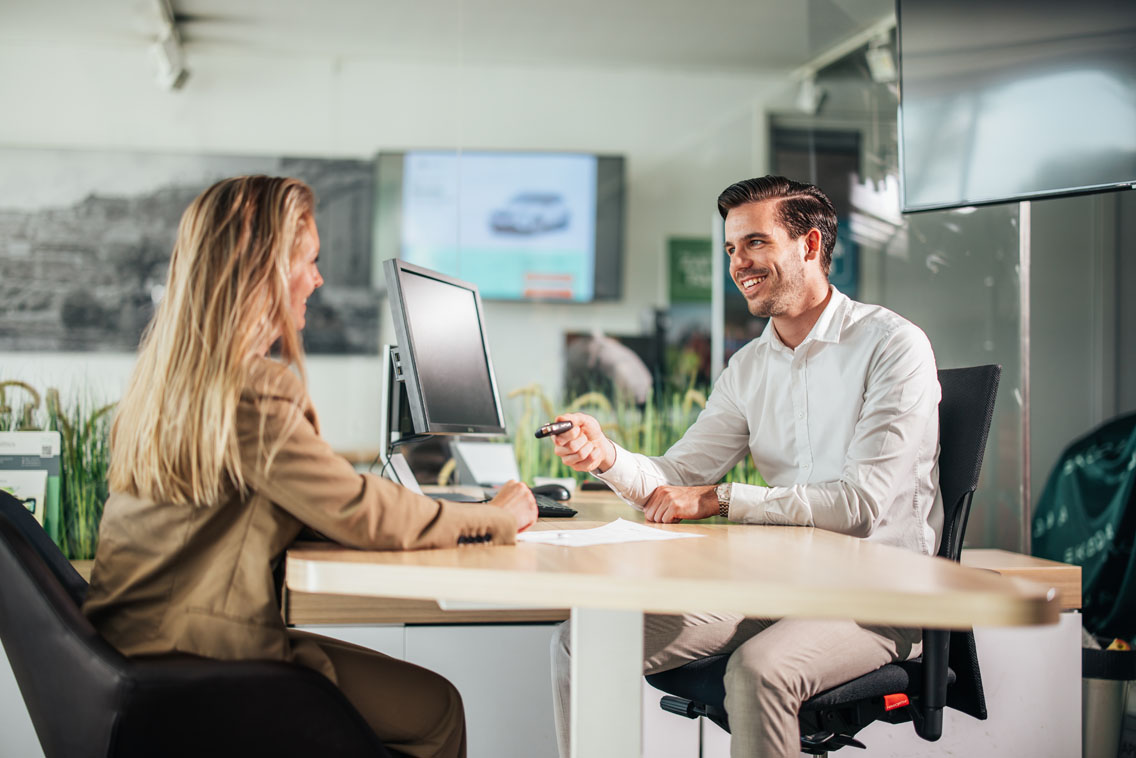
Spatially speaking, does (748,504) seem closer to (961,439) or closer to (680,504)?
(680,504)

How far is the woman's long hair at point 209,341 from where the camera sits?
3.66 ft

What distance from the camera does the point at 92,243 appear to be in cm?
371

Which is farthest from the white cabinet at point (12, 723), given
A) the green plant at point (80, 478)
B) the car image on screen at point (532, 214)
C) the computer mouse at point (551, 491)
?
the car image on screen at point (532, 214)

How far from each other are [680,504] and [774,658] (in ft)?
1.14

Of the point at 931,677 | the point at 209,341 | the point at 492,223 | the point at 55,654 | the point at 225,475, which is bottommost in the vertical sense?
the point at 931,677

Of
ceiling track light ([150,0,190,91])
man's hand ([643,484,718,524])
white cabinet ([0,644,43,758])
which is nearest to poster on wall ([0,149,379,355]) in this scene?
ceiling track light ([150,0,190,91])

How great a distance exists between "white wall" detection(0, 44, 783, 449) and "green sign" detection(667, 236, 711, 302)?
5 cm

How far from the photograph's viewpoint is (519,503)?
Result: 1430mm

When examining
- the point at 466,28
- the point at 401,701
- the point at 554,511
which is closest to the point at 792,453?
the point at 554,511

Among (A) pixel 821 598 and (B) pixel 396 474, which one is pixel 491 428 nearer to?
(B) pixel 396 474

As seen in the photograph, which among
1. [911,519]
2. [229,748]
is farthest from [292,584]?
[911,519]

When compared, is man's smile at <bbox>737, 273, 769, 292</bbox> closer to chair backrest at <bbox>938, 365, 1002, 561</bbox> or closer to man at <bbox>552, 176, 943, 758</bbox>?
man at <bbox>552, 176, 943, 758</bbox>

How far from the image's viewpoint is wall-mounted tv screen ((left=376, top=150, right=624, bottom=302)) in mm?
3934

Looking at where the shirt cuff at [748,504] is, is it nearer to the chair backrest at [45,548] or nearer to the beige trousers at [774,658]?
the beige trousers at [774,658]
